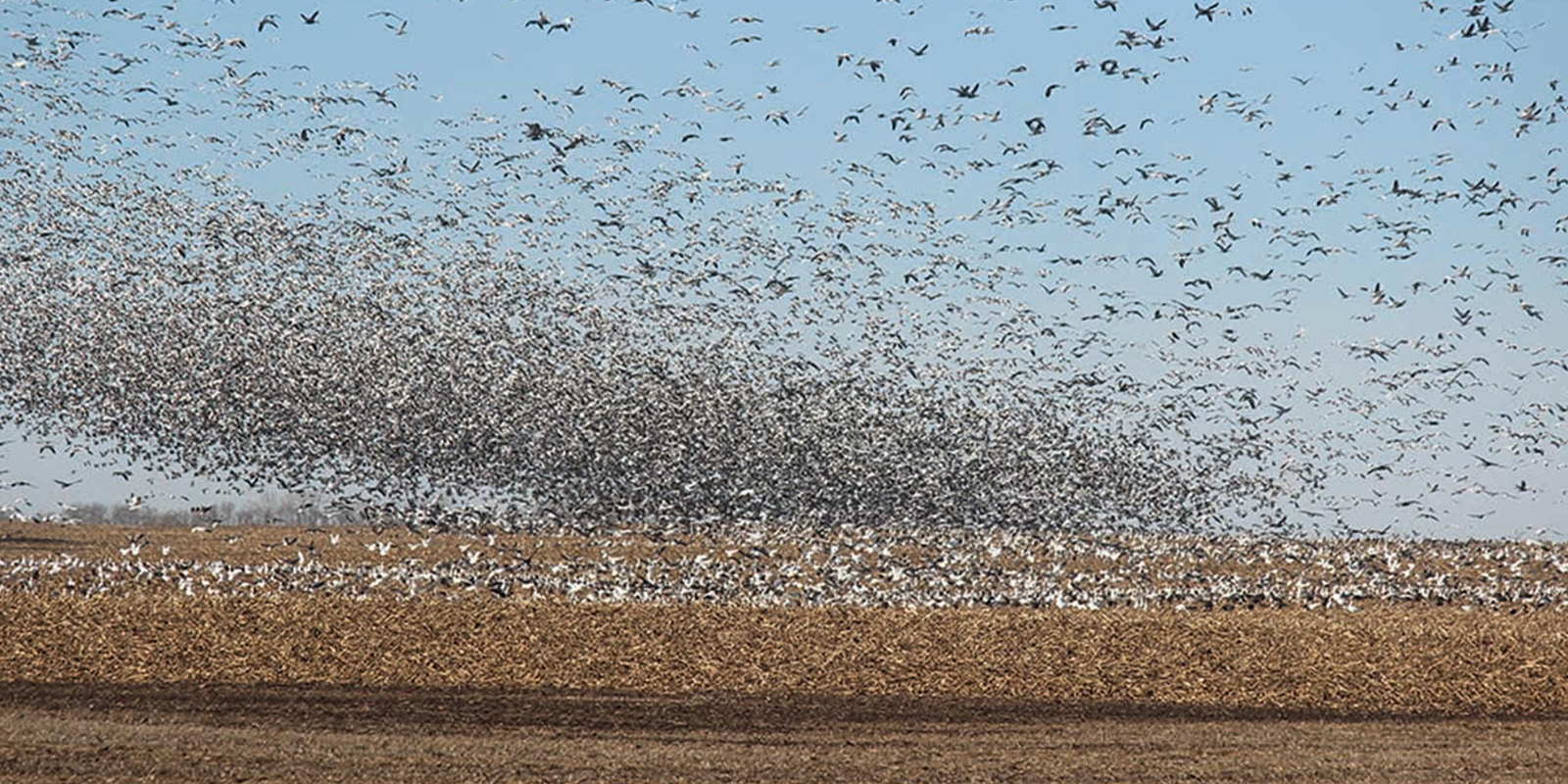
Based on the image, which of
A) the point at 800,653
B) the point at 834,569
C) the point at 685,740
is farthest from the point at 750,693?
the point at 834,569

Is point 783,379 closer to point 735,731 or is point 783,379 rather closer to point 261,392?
point 261,392

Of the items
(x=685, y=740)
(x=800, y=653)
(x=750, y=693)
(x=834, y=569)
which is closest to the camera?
(x=685, y=740)

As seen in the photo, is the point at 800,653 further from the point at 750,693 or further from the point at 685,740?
the point at 685,740

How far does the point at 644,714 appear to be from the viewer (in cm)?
2134

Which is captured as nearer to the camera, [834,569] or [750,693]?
[750,693]

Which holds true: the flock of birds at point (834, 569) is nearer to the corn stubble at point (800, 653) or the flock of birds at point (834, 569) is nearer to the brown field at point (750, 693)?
the brown field at point (750, 693)

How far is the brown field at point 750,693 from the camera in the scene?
17969mm

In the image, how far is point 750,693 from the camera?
23.1m

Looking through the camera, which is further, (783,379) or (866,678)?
(783,379)

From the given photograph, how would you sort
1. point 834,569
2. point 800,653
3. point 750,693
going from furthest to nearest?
point 834,569, point 800,653, point 750,693

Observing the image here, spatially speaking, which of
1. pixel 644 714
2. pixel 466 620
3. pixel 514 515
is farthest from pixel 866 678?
pixel 514 515

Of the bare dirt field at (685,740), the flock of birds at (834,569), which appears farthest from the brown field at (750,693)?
the flock of birds at (834,569)

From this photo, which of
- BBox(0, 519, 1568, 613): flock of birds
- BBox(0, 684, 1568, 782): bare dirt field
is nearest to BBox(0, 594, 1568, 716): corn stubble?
BBox(0, 684, 1568, 782): bare dirt field

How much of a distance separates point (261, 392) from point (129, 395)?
10.8 ft
